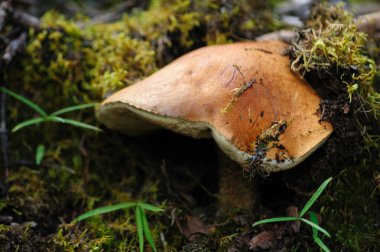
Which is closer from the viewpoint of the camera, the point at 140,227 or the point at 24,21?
the point at 140,227

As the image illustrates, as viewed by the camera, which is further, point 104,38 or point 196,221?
point 104,38

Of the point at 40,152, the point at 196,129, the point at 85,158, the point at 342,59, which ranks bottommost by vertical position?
the point at 85,158

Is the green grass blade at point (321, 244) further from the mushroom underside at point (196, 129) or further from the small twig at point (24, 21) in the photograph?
the small twig at point (24, 21)

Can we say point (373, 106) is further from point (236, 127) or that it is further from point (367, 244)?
point (236, 127)

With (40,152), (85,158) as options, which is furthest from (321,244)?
(40,152)

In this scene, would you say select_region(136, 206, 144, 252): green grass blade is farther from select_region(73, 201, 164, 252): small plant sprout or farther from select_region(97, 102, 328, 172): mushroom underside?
select_region(97, 102, 328, 172): mushroom underside

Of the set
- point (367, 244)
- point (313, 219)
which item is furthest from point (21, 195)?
point (367, 244)

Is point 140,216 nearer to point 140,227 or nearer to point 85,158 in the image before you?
point 140,227
